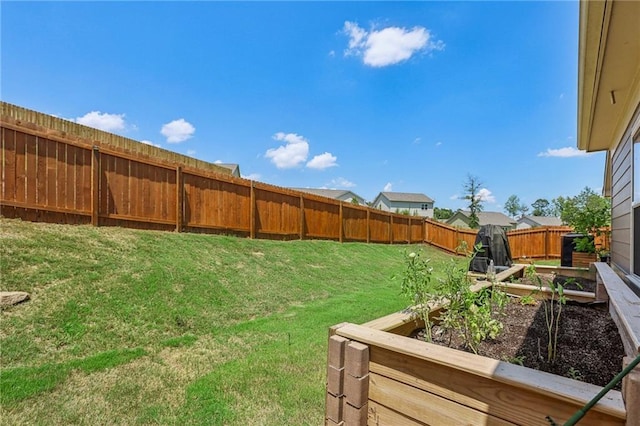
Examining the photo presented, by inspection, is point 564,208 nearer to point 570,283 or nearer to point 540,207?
point 570,283

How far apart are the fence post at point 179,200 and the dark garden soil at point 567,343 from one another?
5.67m

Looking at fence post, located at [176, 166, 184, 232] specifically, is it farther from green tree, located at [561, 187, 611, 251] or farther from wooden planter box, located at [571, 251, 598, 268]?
wooden planter box, located at [571, 251, 598, 268]

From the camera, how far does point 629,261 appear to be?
3.51m

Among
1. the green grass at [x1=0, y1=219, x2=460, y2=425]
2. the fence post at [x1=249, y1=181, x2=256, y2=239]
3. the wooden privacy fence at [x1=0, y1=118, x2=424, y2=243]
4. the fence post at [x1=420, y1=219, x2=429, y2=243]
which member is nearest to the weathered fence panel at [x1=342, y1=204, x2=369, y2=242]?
the wooden privacy fence at [x1=0, y1=118, x2=424, y2=243]

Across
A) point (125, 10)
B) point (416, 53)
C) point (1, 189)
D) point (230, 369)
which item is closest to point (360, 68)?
point (416, 53)

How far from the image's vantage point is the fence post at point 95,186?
5.27 m

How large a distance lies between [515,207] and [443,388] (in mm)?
79859

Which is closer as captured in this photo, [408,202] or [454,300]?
[454,300]

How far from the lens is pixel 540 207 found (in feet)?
238

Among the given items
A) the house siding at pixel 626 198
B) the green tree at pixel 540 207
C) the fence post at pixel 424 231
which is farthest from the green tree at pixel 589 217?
the green tree at pixel 540 207

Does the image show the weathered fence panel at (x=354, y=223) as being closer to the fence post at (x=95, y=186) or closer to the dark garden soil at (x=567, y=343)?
the fence post at (x=95, y=186)

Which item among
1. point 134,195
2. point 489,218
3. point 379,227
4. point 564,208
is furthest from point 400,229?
point 489,218

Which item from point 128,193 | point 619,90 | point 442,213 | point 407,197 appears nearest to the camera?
point 619,90

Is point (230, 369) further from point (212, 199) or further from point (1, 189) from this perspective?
point (212, 199)
